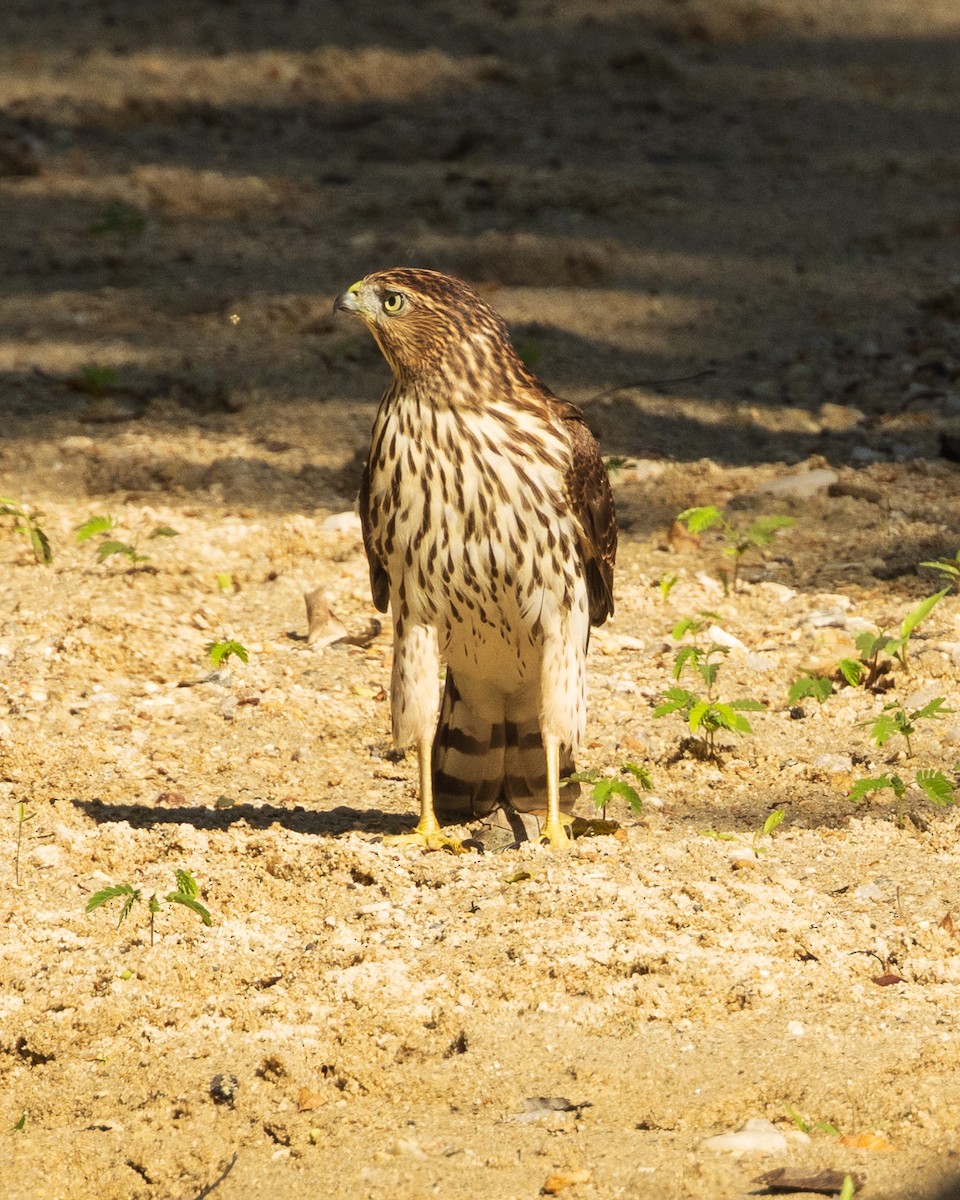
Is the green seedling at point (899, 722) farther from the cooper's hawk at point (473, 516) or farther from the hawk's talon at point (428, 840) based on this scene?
the hawk's talon at point (428, 840)

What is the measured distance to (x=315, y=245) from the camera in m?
9.85

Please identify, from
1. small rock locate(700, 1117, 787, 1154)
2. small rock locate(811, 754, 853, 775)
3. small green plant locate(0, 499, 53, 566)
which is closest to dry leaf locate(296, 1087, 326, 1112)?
small rock locate(700, 1117, 787, 1154)

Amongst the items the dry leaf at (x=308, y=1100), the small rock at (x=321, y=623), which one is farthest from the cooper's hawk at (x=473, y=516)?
the dry leaf at (x=308, y=1100)

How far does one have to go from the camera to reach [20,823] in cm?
437

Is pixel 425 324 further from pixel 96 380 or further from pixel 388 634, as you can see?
pixel 96 380

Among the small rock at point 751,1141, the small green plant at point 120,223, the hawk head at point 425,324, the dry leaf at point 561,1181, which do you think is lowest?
the dry leaf at point 561,1181

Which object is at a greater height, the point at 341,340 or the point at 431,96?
the point at 431,96

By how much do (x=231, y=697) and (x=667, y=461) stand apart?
2.70 metres

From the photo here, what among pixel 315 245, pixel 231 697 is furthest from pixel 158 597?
pixel 315 245

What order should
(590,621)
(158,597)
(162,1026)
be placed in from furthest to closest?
(158,597) < (590,621) < (162,1026)

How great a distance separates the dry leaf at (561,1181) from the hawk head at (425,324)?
6.52 feet

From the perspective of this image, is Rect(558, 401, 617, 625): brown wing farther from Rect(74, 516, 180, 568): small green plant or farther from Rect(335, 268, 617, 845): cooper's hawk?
Rect(74, 516, 180, 568): small green plant

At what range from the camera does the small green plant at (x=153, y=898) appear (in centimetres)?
392

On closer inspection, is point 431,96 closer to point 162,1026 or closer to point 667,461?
point 667,461
